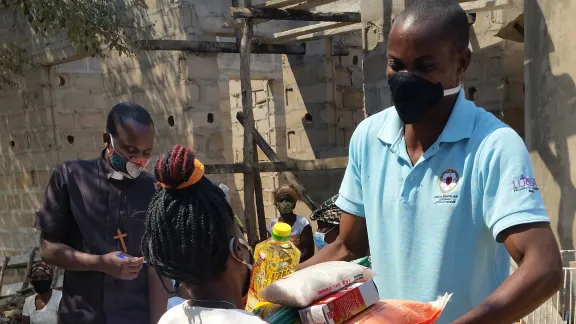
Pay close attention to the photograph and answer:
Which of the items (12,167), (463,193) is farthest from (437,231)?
(12,167)

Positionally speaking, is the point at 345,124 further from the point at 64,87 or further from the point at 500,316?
the point at 500,316

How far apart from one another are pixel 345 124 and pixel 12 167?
4.80m

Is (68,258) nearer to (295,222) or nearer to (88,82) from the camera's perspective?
(295,222)

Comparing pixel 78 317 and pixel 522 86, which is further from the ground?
pixel 522 86

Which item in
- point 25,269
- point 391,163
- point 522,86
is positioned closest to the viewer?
point 391,163

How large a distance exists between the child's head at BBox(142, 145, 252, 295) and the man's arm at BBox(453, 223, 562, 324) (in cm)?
60

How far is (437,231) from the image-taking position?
1.78 meters

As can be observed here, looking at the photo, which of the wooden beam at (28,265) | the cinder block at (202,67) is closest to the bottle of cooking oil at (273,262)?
the cinder block at (202,67)

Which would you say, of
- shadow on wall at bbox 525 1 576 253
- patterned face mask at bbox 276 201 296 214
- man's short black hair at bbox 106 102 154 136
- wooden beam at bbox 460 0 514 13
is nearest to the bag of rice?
man's short black hair at bbox 106 102 154 136

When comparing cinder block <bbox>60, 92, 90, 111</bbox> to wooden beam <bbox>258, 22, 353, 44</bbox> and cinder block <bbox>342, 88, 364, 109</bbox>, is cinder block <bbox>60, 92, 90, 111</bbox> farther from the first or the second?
cinder block <bbox>342, 88, 364, 109</bbox>

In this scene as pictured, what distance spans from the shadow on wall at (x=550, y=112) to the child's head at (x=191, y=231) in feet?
10.8

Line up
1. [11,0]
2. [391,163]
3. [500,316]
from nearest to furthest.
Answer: [500,316]
[391,163]
[11,0]

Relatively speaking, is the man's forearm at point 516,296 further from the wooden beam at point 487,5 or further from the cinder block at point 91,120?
the cinder block at point 91,120

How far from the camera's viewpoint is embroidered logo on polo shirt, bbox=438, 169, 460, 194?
1762 millimetres
